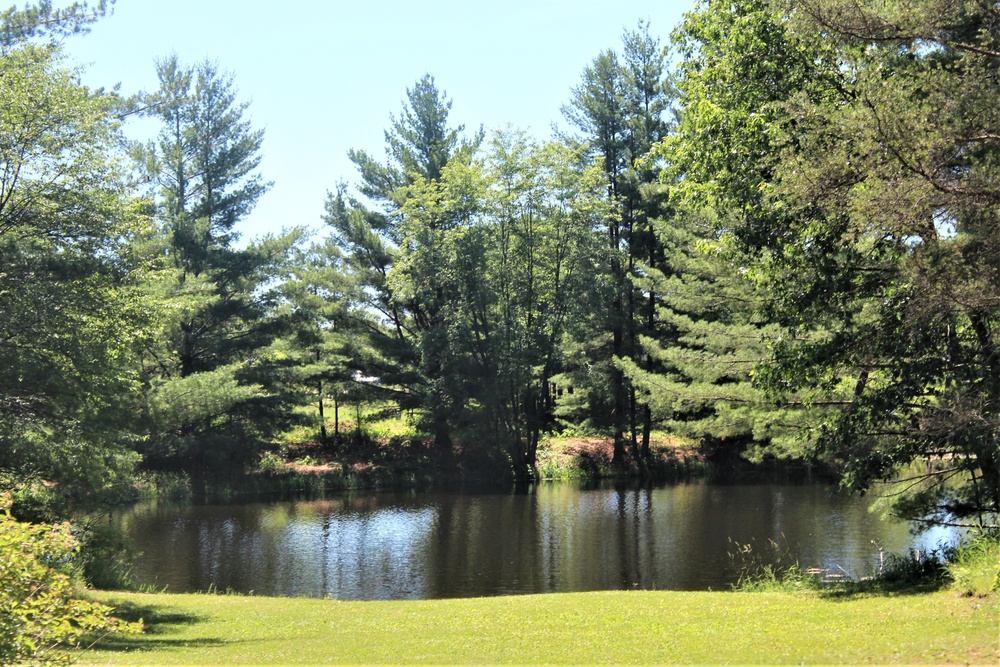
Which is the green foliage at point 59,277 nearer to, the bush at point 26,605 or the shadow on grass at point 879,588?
the bush at point 26,605

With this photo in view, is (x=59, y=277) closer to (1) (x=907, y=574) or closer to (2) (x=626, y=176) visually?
(1) (x=907, y=574)

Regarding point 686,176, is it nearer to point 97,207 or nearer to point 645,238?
point 97,207

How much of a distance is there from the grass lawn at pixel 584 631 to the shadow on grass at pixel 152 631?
1.0 inches

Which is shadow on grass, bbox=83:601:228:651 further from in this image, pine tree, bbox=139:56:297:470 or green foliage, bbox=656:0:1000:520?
pine tree, bbox=139:56:297:470

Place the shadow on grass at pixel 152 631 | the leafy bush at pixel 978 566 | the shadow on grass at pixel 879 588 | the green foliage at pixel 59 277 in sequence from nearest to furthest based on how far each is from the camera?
the leafy bush at pixel 978 566 → the shadow on grass at pixel 152 631 → the shadow on grass at pixel 879 588 → the green foliage at pixel 59 277

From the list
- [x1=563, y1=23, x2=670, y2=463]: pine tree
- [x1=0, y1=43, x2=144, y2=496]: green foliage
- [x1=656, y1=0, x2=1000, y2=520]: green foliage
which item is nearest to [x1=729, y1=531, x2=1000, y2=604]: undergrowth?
[x1=656, y1=0, x2=1000, y2=520]: green foliage

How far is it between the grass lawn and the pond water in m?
3.23

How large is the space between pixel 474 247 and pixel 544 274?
3.65 meters

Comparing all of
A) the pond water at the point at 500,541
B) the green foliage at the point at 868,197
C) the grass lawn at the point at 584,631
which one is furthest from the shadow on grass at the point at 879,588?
the pond water at the point at 500,541

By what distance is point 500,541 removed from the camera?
21.5 metres

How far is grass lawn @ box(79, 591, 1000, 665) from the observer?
8.59 m

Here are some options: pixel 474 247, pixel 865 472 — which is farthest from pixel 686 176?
pixel 474 247

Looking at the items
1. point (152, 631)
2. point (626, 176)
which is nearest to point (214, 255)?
point (626, 176)

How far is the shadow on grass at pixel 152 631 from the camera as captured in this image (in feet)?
32.9
